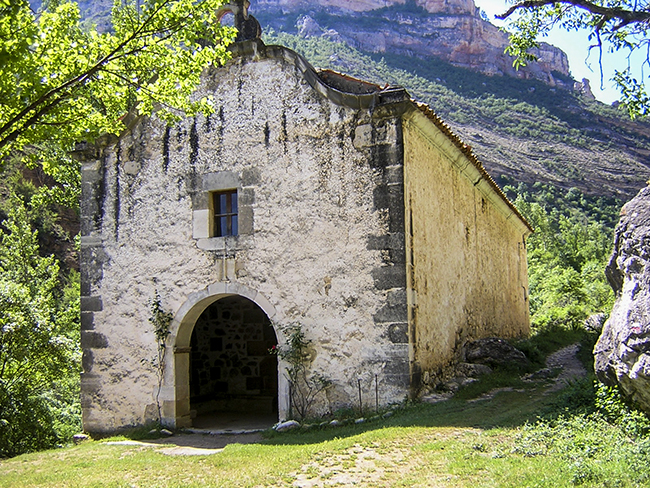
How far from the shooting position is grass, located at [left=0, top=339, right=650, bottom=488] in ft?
16.5

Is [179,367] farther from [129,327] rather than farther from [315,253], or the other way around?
[315,253]

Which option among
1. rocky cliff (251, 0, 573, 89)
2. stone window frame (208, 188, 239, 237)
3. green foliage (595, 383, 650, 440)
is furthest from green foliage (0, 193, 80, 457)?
rocky cliff (251, 0, 573, 89)

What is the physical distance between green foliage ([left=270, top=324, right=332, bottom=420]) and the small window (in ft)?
6.84

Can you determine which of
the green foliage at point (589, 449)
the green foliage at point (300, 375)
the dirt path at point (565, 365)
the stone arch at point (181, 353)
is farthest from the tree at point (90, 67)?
the dirt path at point (565, 365)

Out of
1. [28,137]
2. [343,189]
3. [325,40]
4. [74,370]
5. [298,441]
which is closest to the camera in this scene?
[28,137]

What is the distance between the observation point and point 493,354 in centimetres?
1112

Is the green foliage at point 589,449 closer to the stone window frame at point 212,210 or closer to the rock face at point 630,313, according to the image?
the rock face at point 630,313

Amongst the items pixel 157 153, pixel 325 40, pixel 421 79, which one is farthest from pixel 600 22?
pixel 325 40

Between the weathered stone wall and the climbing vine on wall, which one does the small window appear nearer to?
the weathered stone wall

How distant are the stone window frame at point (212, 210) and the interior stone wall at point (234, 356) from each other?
3402mm

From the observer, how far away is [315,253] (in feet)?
30.2

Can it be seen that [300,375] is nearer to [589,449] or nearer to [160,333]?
[160,333]

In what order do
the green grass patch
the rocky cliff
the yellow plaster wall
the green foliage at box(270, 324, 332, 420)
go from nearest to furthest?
the green grass patch, the green foliage at box(270, 324, 332, 420), the yellow plaster wall, the rocky cliff

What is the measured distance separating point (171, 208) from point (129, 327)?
219cm
